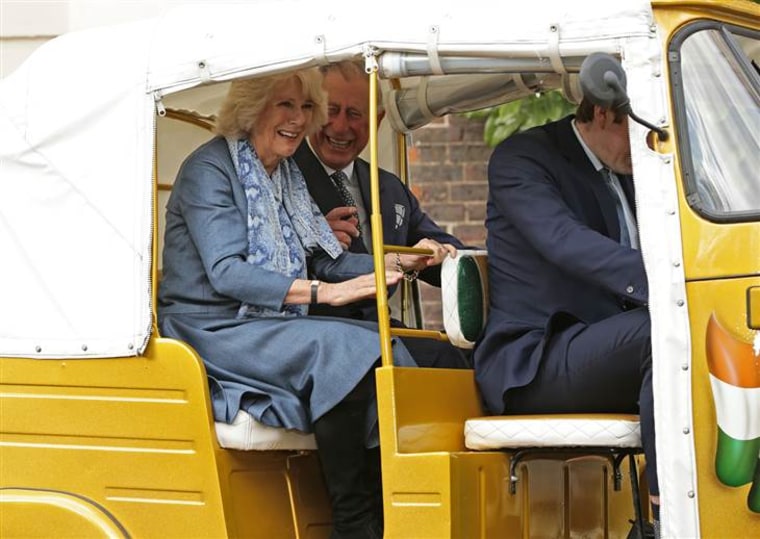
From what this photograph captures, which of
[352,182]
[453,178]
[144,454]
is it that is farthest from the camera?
[453,178]

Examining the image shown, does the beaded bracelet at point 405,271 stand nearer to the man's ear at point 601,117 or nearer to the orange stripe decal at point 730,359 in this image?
the man's ear at point 601,117

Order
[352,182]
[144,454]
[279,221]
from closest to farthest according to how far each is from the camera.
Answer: [144,454], [279,221], [352,182]

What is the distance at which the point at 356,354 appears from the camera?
16.4 ft

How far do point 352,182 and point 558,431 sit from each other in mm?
1803

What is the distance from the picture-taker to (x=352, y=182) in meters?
6.18

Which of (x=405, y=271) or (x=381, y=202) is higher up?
(x=381, y=202)

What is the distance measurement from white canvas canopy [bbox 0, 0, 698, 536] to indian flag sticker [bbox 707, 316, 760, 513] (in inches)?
3.5

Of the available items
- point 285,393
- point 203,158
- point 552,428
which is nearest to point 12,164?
point 203,158

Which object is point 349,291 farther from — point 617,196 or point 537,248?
point 617,196

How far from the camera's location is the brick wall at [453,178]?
34.6 ft

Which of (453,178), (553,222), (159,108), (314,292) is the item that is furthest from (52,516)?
(453,178)

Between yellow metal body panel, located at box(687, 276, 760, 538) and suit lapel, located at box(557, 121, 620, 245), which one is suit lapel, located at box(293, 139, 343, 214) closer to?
suit lapel, located at box(557, 121, 620, 245)

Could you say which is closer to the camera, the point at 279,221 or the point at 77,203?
the point at 77,203

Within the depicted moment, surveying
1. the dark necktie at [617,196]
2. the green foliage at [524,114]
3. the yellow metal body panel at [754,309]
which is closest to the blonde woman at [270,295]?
the dark necktie at [617,196]
